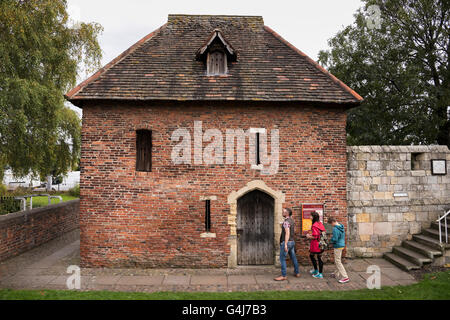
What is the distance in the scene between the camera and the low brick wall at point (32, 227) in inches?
394

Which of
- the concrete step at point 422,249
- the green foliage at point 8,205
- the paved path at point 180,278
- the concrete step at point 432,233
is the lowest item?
the paved path at point 180,278

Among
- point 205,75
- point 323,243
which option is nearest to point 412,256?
point 323,243

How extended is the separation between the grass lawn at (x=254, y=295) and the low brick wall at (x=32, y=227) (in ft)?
11.2

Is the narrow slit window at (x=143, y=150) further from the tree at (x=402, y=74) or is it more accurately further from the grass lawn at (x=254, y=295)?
the tree at (x=402, y=74)

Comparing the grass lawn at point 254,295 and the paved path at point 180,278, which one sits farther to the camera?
the paved path at point 180,278

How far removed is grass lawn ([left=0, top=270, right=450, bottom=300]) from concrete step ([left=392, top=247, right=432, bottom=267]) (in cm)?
129

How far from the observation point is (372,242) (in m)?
10.2

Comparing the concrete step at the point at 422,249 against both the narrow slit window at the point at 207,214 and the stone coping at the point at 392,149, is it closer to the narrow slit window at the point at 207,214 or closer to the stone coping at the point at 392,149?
the stone coping at the point at 392,149

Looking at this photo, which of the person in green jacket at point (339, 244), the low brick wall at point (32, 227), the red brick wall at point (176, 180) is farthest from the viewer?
the low brick wall at point (32, 227)

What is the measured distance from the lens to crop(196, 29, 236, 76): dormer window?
32.9ft

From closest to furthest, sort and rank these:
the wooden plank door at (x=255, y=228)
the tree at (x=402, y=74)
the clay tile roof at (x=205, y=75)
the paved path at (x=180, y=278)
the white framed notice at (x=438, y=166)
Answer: the paved path at (x=180, y=278), the clay tile roof at (x=205, y=75), the wooden plank door at (x=255, y=228), the white framed notice at (x=438, y=166), the tree at (x=402, y=74)

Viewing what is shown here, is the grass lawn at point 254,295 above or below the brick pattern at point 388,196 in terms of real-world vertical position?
below

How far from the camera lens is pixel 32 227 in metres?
11.4

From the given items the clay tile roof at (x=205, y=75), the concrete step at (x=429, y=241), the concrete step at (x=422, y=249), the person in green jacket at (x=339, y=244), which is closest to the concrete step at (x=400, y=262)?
the concrete step at (x=422, y=249)
